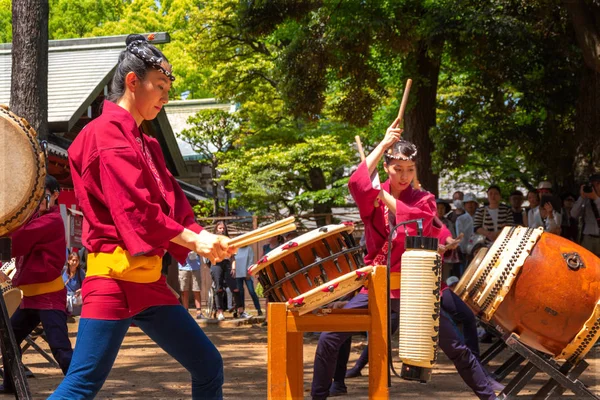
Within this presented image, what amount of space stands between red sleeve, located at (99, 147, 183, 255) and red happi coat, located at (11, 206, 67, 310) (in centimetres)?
294

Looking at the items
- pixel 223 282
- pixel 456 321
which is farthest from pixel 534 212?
pixel 223 282

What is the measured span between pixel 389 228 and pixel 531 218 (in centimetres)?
575

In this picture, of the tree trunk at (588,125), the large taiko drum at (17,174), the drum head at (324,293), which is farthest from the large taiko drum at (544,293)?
the tree trunk at (588,125)

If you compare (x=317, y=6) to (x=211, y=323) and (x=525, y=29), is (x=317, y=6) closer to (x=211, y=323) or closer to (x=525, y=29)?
(x=525, y=29)

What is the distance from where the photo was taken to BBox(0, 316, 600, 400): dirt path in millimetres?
6526

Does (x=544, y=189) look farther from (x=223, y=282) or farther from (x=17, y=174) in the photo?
(x=17, y=174)

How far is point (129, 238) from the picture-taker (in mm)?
3252

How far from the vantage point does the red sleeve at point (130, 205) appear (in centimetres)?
325

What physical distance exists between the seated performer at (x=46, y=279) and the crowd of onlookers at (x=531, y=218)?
548 cm

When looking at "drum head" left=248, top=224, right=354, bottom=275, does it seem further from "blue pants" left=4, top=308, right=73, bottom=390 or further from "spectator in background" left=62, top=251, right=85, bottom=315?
"spectator in background" left=62, top=251, right=85, bottom=315

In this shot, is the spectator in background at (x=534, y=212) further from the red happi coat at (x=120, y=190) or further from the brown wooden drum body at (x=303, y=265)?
the red happi coat at (x=120, y=190)


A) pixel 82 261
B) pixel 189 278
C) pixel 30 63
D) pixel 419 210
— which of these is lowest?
pixel 189 278

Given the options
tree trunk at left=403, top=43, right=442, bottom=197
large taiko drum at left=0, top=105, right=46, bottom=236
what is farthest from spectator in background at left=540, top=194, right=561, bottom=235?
large taiko drum at left=0, top=105, right=46, bottom=236

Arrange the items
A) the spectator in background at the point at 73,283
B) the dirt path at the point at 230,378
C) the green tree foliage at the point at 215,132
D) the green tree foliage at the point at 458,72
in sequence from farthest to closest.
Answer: the green tree foliage at the point at 215,132 → the spectator in background at the point at 73,283 → the green tree foliage at the point at 458,72 → the dirt path at the point at 230,378
